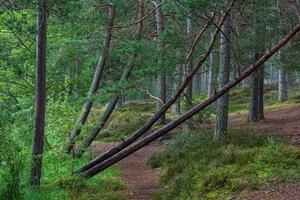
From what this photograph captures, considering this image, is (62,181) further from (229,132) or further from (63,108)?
(229,132)

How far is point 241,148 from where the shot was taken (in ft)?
40.7

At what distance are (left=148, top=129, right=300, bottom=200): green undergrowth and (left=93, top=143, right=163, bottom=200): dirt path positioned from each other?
395 millimetres

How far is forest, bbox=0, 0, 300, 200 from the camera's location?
9.61m

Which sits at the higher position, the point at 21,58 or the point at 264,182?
the point at 21,58

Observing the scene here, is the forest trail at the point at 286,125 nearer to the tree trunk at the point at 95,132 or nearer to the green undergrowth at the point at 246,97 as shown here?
the tree trunk at the point at 95,132

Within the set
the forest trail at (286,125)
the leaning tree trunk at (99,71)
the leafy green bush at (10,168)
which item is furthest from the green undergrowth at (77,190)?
the forest trail at (286,125)

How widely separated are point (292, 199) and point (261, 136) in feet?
19.5

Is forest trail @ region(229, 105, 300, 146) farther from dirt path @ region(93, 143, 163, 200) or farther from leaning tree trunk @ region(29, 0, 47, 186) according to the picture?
leaning tree trunk @ region(29, 0, 47, 186)

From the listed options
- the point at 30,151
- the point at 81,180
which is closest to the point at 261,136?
the point at 81,180

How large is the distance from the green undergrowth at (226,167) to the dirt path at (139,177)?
0.39 metres

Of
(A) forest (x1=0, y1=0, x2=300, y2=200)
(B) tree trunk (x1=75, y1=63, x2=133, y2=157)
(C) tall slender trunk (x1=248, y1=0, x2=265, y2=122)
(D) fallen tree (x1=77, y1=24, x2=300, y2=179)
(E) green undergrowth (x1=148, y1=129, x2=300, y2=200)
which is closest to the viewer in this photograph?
(E) green undergrowth (x1=148, y1=129, x2=300, y2=200)

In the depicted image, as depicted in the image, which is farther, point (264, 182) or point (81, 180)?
point (81, 180)

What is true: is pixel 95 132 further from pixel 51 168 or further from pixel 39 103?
pixel 39 103

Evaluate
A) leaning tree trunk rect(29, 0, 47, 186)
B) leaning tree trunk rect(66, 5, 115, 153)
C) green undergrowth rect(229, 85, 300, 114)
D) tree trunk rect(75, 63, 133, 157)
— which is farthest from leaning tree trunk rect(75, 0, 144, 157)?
green undergrowth rect(229, 85, 300, 114)
